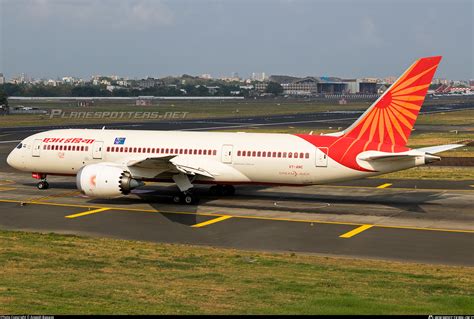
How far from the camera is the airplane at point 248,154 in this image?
39719 millimetres

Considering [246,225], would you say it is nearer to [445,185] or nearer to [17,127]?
[445,185]

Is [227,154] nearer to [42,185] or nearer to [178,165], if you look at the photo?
[178,165]

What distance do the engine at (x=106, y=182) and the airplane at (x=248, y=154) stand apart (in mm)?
59

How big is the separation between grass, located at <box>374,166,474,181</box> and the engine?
2354 centimetres

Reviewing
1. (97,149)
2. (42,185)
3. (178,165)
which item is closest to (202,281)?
(178,165)

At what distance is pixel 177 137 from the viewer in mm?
45406

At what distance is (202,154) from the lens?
144ft

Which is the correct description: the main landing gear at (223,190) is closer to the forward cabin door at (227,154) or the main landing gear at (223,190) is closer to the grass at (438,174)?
the forward cabin door at (227,154)

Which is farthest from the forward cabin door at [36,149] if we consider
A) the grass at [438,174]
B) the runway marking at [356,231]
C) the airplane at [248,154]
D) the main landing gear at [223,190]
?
the grass at [438,174]

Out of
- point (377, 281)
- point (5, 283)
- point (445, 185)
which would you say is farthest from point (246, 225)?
point (445, 185)

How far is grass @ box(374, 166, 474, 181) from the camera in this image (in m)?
54.1

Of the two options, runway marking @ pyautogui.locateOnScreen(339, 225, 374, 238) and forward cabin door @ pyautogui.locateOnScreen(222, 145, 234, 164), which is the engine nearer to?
forward cabin door @ pyautogui.locateOnScreen(222, 145, 234, 164)

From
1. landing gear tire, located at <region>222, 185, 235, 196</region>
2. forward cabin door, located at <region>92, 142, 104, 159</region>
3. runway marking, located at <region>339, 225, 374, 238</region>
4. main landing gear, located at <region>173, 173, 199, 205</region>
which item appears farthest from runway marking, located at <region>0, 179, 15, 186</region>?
runway marking, located at <region>339, 225, 374, 238</region>

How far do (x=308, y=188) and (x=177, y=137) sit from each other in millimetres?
10734
